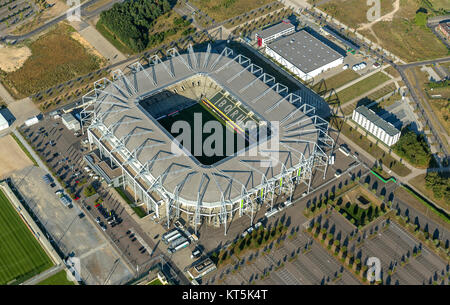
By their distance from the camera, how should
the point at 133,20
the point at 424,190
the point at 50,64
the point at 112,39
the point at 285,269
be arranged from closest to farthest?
1. the point at 285,269
2. the point at 424,190
3. the point at 50,64
4. the point at 112,39
5. the point at 133,20

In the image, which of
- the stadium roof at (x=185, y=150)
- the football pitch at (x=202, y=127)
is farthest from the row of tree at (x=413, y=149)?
the football pitch at (x=202, y=127)

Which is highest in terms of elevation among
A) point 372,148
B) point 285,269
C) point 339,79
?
point 339,79

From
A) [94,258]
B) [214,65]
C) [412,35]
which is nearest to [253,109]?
[214,65]

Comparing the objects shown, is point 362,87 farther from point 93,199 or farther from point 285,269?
point 93,199

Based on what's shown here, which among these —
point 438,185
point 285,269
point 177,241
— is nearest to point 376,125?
point 438,185

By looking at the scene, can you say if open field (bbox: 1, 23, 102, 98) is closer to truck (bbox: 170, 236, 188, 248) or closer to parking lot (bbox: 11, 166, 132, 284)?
parking lot (bbox: 11, 166, 132, 284)

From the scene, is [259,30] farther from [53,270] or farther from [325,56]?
[53,270]

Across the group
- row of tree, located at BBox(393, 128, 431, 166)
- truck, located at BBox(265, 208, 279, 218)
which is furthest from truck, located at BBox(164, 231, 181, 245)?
row of tree, located at BBox(393, 128, 431, 166)
